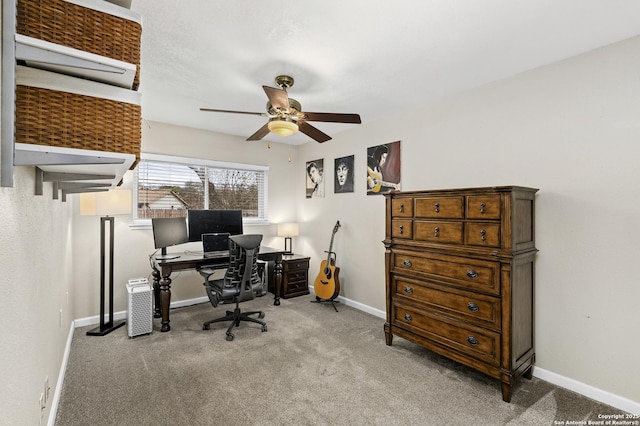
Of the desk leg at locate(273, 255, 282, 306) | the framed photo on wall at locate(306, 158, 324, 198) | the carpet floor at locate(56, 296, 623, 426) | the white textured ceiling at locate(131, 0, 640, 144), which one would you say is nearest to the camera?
the white textured ceiling at locate(131, 0, 640, 144)

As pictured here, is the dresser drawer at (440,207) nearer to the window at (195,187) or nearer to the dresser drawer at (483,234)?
the dresser drawer at (483,234)

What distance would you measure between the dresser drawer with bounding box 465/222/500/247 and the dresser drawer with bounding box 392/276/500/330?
1.36 ft

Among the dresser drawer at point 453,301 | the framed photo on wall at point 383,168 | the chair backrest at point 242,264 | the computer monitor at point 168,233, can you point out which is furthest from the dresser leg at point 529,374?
the computer monitor at point 168,233

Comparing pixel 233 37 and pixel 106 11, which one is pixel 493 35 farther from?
pixel 106 11

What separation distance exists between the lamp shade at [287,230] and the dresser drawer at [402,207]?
230 centimetres

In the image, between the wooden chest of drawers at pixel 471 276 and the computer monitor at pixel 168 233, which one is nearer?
the wooden chest of drawers at pixel 471 276

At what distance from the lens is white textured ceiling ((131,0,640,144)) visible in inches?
71.9

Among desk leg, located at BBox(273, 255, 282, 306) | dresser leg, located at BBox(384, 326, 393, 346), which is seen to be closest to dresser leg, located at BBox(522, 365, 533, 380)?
dresser leg, located at BBox(384, 326, 393, 346)

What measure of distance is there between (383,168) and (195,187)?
2.76 meters

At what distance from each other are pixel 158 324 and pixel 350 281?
2.54 m

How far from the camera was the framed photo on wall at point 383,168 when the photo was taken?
3.76 meters

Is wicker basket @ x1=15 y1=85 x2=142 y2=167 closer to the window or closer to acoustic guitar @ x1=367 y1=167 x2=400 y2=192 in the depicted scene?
acoustic guitar @ x1=367 y1=167 x2=400 y2=192

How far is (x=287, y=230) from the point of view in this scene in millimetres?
4980

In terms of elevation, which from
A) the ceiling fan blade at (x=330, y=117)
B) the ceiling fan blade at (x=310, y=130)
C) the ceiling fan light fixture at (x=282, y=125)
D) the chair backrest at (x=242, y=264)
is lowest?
the chair backrest at (x=242, y=264)
